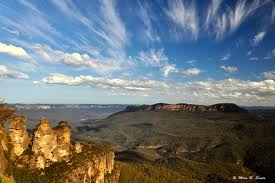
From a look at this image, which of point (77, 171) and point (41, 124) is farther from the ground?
point (41, 124)

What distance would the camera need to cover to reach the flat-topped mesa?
115 m

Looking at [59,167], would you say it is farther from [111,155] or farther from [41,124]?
[111,155]

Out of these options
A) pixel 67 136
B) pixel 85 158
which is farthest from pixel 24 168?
pixel 85 158

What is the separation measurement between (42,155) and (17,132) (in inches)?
579

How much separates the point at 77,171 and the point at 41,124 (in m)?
25.8

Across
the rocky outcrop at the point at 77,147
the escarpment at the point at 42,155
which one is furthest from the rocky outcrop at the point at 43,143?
the rocky outcrop at the point at 77,147

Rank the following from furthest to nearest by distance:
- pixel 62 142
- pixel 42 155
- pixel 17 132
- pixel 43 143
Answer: pixel 62 142
pixel 43 143
pixel 42 155
pixel 17 132

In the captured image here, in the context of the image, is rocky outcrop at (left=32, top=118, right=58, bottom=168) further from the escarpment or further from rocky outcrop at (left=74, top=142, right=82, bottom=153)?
rocky outcrop at (left=74, top=142, right=82, bottom=153)

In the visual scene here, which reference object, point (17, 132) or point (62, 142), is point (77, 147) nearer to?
point (62, 142)

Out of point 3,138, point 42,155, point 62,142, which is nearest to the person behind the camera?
point 3,138

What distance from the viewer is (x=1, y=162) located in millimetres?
91188

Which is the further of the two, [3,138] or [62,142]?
[62,142]

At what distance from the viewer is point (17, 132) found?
115438 mm

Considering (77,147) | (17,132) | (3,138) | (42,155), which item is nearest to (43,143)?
(42,155)
